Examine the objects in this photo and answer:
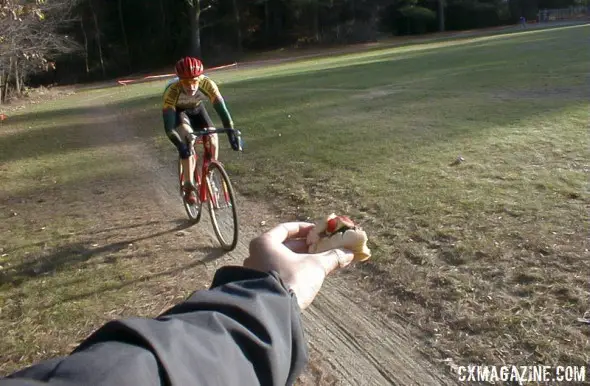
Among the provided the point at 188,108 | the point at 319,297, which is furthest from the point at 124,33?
the point at 319,297

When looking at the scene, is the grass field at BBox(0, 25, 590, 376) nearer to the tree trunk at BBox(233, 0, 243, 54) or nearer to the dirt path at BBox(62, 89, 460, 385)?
the dirt path at BBox(62, 89, 460, 385)

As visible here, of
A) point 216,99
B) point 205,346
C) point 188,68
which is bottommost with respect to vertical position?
point 205,346

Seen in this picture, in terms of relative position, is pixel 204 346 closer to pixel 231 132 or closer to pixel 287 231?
pixel 287 231

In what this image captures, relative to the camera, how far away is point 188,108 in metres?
6.73

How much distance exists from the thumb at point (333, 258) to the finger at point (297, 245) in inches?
7.5

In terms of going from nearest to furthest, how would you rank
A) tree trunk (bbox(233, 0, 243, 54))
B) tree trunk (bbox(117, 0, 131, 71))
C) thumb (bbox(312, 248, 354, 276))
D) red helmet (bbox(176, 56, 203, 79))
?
thumb (bbox(312, 248, 354, 276))
red helmet (bbox(176, 56, 203, 79))
tree trunk (bbox(117, 0, 131, 71))
tree trunk (bbox(233, 0, 243, 54))

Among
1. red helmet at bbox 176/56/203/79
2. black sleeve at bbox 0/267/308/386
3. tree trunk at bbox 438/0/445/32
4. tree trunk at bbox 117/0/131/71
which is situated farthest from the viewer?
tree trunk at bbox 438/0/445/32

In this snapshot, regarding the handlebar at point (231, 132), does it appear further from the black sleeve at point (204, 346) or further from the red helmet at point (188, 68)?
the black sleeve at point (204, 346)

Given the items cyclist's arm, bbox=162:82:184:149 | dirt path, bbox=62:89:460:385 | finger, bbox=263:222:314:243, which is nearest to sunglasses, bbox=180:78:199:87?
cyclist's arm, bbox=162:82:184:149

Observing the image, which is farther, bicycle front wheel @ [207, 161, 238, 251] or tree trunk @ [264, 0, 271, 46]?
tree trunk @ [264, 0, 271, 46]

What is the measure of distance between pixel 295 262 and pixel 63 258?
15.8 feet

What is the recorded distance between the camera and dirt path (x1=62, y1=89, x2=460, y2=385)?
12.5ft

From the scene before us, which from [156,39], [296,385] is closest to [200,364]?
[296,385]

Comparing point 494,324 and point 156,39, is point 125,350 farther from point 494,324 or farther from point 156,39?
point 156,39
